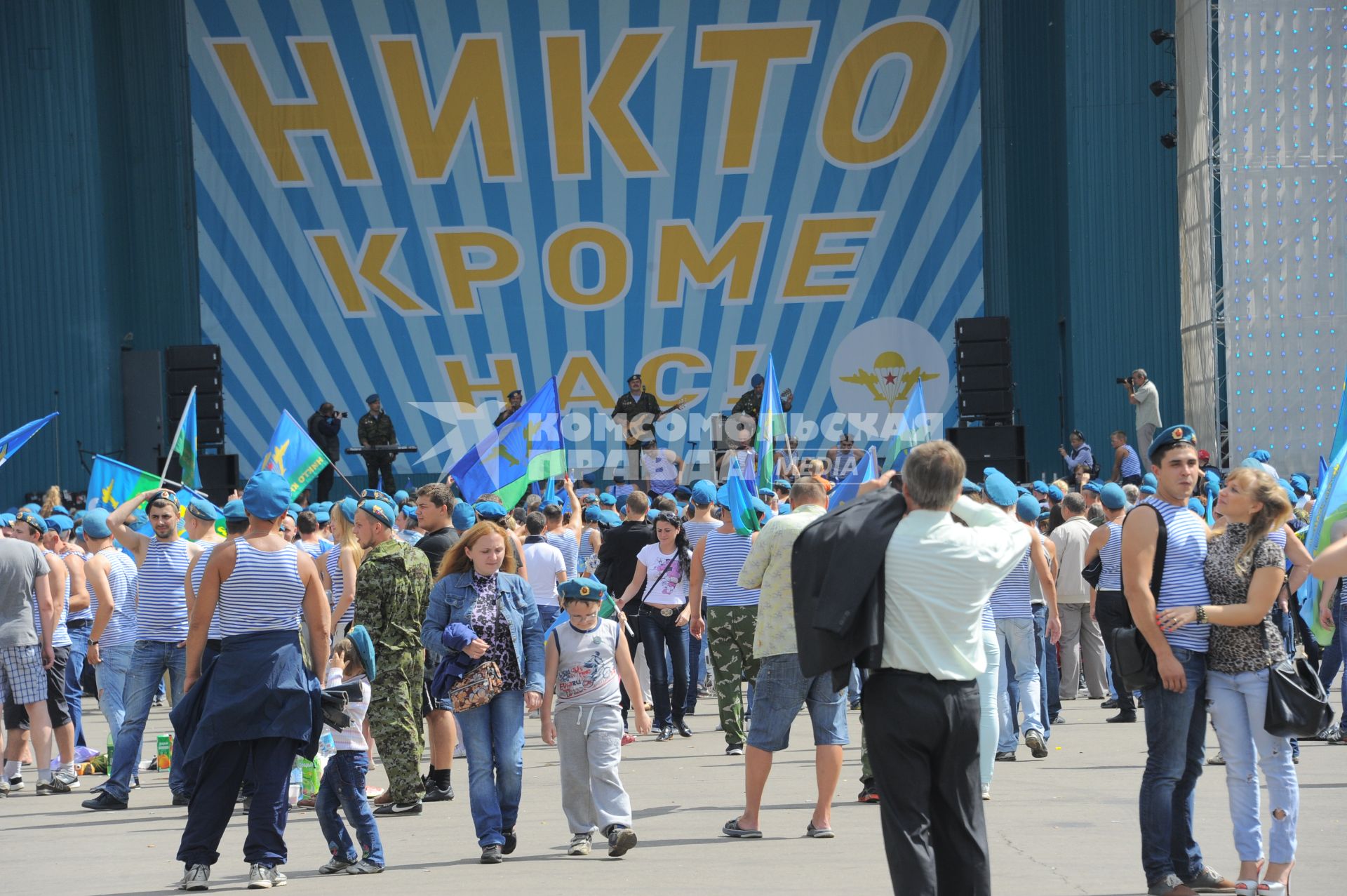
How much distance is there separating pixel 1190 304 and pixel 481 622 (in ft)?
50.6

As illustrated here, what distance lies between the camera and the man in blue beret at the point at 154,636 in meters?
8.42

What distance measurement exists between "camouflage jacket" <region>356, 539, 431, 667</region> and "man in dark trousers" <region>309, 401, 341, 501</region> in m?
14.1

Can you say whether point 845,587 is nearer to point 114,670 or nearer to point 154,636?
point 154,636

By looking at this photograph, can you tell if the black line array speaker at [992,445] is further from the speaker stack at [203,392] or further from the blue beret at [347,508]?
the blue beret at [347,508]

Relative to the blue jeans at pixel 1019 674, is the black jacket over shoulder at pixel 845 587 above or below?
above

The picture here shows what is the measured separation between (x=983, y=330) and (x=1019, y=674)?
33.2ft

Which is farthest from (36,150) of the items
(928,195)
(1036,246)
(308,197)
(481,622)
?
(481,622)

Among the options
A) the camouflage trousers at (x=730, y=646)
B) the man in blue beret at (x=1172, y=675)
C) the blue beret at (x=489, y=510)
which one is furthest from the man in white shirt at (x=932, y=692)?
the blue beret at (x=489, y=510)

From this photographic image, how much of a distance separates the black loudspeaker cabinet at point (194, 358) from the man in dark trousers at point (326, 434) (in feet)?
6.61

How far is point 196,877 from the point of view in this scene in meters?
6.21

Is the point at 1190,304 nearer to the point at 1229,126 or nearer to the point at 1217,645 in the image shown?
the point at 1229,126

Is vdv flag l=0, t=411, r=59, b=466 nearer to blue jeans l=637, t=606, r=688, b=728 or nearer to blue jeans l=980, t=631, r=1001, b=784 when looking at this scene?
blue jeans l=637, t=606, r=688, b=728

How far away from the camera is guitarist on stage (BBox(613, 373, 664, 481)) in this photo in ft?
71.8

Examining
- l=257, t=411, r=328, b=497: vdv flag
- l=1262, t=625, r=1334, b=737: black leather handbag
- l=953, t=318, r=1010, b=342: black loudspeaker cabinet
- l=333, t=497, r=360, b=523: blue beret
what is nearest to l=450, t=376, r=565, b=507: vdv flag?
l=257, t=411, r=328, b=497: vdv flag
